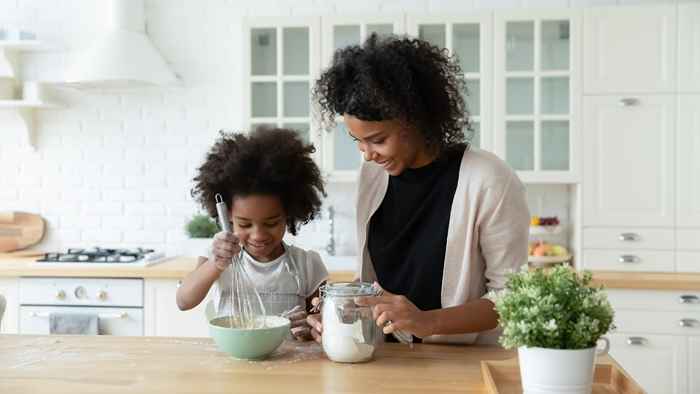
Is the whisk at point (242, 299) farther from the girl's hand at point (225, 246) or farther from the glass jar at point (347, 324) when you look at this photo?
the glass jar at point (347, 324)

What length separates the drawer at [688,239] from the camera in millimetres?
3477

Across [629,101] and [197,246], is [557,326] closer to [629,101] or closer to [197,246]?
[629,101]

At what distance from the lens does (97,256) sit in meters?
3.72

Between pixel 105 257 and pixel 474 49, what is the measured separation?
2124 mm

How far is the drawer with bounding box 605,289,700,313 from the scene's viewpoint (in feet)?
10.7

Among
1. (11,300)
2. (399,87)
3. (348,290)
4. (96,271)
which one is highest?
(399,87)

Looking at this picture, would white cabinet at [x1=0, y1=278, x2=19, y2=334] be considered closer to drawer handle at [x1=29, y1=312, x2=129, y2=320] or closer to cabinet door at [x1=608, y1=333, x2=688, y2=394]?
drawer handle at [x1=29, y1=312, x2=129, y2=320]

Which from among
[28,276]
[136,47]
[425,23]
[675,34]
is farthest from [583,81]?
[28,276]

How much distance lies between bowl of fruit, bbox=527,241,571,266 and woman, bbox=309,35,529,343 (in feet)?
6.05

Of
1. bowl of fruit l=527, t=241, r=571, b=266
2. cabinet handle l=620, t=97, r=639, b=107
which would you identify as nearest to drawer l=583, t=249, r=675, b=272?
bowl of fruit l=527, t=241, r=571, b=266

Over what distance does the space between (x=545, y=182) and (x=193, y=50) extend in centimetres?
208

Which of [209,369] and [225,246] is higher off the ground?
[225,246]

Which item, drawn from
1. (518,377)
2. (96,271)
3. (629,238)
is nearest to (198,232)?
(96,271)

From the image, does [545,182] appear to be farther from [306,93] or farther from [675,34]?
[306,93]
